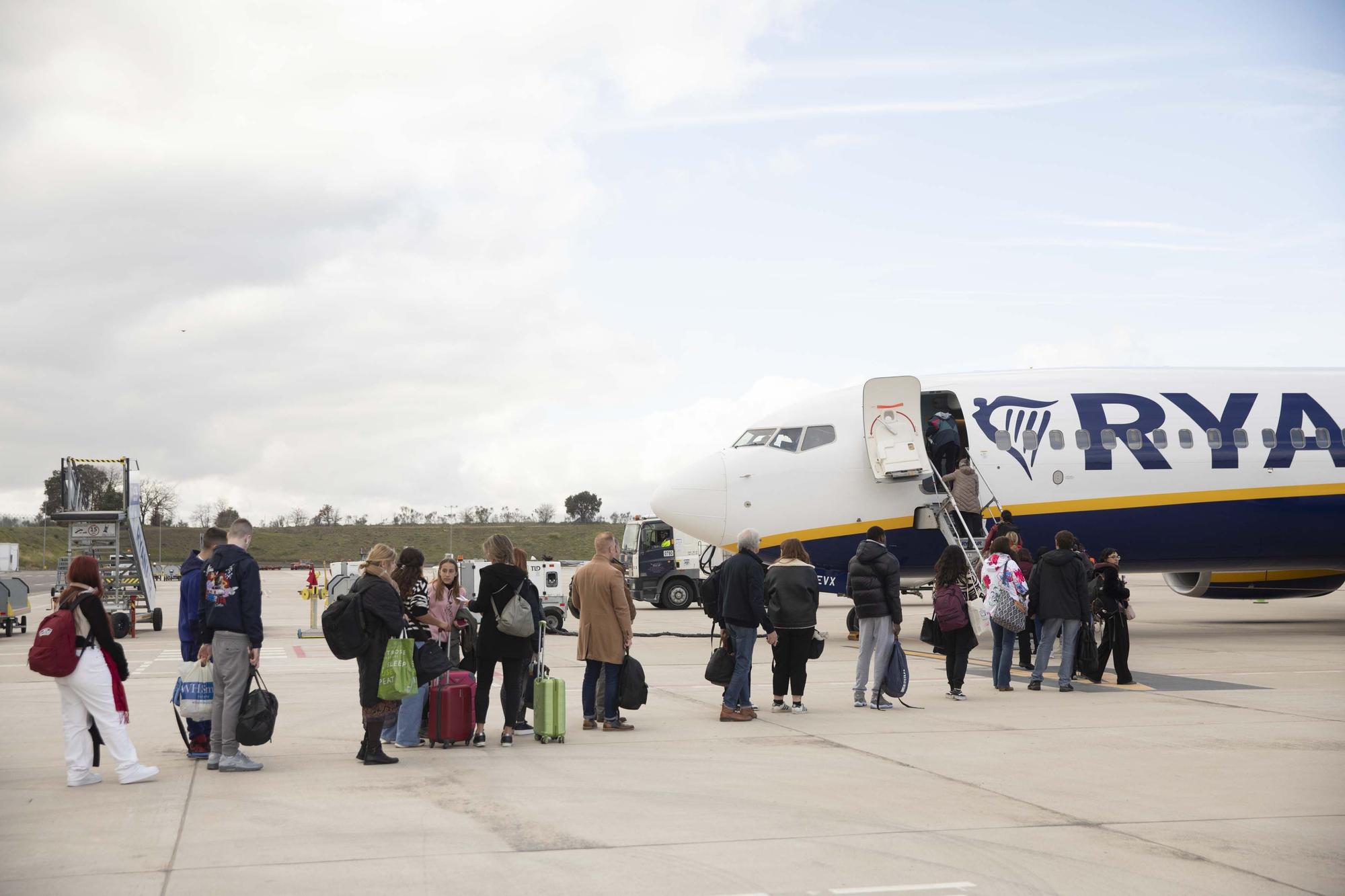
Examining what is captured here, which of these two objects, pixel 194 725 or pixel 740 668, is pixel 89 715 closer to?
pixel 194 725

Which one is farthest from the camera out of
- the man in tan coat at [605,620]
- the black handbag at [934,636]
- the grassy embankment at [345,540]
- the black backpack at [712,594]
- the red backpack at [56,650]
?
the grassy embankment at [345,540]

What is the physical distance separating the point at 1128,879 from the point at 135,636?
2189 centimetres

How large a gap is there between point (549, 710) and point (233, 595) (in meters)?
2.78

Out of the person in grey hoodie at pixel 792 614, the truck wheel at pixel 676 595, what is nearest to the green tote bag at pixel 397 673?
the person in grey hoodie at pixel 792 614

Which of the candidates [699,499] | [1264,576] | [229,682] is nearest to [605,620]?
[229,682]

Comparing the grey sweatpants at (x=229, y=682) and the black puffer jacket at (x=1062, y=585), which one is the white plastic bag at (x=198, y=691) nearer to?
the grey sweatpants at (x=229, y=682)

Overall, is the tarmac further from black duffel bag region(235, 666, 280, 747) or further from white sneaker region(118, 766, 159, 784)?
black duffel bag region(235, 666, 280, 747)

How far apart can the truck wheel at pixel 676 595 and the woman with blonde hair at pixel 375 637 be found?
2368cm

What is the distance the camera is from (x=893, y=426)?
19.8 m

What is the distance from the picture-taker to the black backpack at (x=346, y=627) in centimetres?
887

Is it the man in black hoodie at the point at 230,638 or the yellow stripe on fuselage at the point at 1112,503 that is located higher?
the yellow stripe on fuselage at the point at 1112,503

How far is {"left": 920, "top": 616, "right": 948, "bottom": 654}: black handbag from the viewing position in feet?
42.8

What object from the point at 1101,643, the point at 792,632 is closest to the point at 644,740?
the point at 792,632

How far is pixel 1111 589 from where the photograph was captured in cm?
1390
